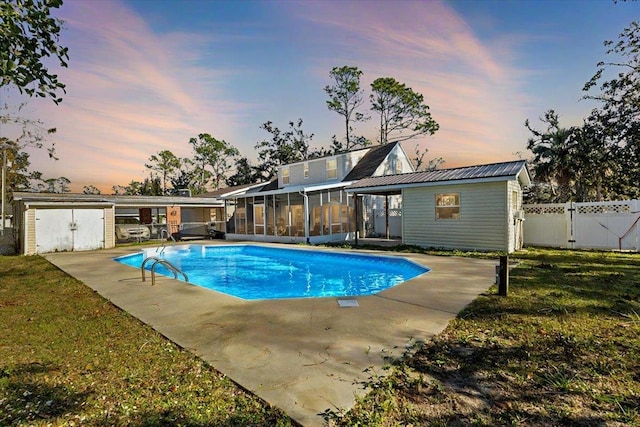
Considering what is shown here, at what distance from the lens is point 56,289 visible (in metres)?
7.12

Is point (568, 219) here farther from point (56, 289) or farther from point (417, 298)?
point (56, 289)

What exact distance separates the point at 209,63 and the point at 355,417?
13.7 meters

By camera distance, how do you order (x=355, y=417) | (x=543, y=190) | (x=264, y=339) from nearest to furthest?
(x=355, y=417) < (x=264, y=339) < (x=543, y=190)

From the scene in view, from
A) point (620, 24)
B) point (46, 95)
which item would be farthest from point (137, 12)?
point (620, 24)

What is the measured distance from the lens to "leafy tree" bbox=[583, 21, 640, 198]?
16203 mm

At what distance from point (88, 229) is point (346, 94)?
79.3ft

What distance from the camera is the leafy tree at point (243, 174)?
42.4 m

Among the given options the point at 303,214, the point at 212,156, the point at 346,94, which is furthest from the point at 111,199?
the point at 212,156

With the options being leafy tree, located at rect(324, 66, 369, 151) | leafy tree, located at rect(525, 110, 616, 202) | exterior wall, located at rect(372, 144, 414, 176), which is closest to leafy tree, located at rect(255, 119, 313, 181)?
leafy tree, located at rect(324, 66, 369, 151)

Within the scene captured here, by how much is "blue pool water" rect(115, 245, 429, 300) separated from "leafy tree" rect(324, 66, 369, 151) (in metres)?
20.4

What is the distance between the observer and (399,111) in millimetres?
29844

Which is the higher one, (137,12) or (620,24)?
(620,24)

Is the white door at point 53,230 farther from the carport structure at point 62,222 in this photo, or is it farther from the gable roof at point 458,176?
the gable roof at point 458,176

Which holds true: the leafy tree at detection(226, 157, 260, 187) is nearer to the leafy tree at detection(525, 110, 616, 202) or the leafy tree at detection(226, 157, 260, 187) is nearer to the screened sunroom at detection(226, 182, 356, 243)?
the screened sunroom at detection(226, 182, 356, 243)
